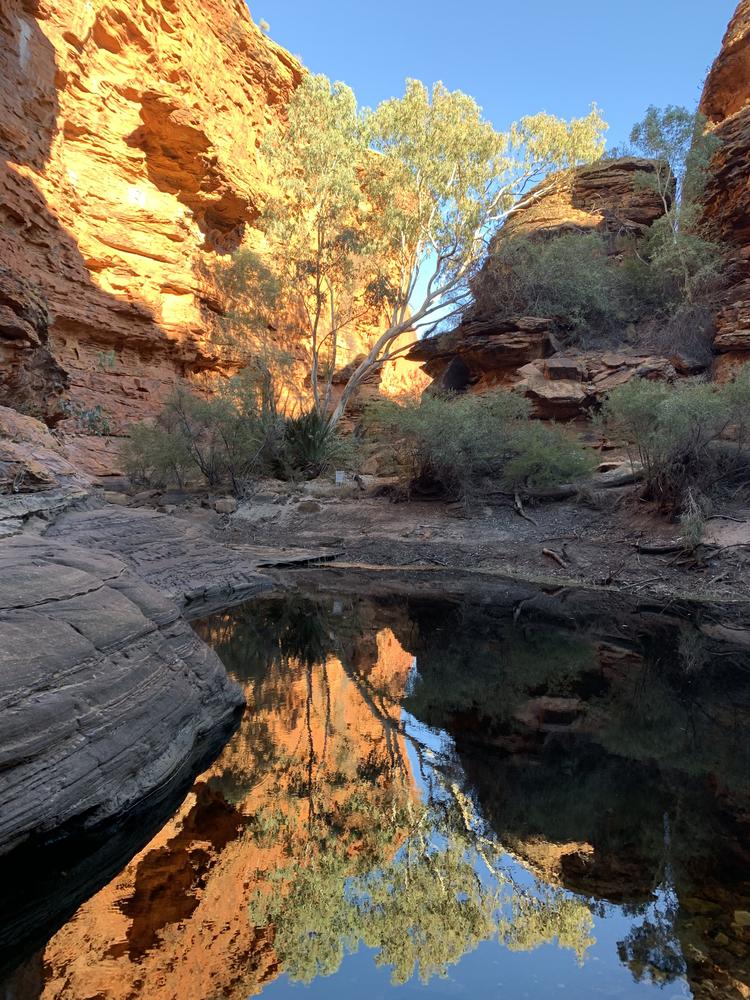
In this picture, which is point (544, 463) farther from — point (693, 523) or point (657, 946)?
point (657, 946)

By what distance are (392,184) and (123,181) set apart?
35.2ft

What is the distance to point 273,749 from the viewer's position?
3.91 metres

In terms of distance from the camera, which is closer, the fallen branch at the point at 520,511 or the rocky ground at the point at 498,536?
the rocky ground at the point at 498,536

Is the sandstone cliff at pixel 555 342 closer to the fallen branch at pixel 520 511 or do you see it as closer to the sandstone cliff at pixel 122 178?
the fallen branch at pixel 520 511

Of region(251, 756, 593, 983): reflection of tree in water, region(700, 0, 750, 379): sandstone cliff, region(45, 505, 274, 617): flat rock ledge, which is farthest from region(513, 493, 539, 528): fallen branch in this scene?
region(251, 756, 593, 983): reflection of tree in water

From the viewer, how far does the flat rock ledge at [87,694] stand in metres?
2.62

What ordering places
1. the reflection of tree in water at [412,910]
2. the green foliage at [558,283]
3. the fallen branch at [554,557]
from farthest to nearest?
the green foliage at [558,283] → the fallen branch at [554,557] → the reflection of tree in water at [412,910]

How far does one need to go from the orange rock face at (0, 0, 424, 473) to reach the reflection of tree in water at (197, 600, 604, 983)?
1717 centimetres

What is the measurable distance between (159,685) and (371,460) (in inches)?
586

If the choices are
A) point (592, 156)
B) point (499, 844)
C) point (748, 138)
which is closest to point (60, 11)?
point (592, 156)

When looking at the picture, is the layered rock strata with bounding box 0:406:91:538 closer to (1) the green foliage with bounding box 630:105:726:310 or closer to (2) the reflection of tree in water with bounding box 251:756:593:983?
(2) the reflection of tree in water with bounding box 251:756:593:983

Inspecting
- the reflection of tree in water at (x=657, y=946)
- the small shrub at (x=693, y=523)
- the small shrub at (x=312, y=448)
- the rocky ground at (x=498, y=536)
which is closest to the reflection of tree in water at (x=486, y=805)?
the reflection of tree in water at (x=657, y=946)

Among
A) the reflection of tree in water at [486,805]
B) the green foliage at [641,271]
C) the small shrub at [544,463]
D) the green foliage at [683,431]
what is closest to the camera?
the reflection of tree in water at [486,805]

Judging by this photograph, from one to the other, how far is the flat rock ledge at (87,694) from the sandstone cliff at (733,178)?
610 inches
